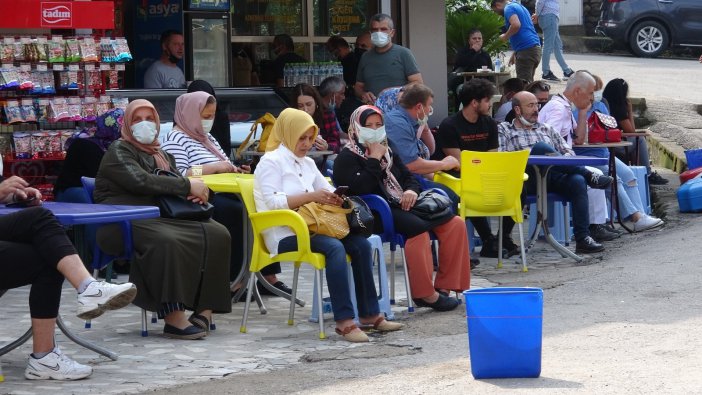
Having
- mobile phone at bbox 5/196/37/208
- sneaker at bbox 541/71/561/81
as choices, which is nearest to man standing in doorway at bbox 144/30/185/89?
mobile phone at bbox 5/196/37/208

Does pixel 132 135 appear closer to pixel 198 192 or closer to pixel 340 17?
pixel 198 192

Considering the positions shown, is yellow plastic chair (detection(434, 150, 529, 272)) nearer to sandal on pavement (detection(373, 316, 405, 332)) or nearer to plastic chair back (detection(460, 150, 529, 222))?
plastic chair back (detection(460, 150, 529, 222))

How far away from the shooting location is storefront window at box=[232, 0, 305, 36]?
14.7m

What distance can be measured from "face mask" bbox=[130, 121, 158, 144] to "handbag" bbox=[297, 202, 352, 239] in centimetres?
97

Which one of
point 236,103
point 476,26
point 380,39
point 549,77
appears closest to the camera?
point 236,103

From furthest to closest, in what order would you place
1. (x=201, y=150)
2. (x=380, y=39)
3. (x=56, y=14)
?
(x=380, y=39) < (x=56, y=14) < (x=201, y=150)

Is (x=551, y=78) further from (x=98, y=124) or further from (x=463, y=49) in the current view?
(x=98, y=124)

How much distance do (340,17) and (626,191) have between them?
15.3 feet

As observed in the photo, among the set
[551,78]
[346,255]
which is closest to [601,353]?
[346,255]

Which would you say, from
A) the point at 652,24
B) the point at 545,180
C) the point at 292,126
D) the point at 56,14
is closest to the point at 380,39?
the point at 545,180

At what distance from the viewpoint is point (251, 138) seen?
35.1 feet

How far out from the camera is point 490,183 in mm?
9742

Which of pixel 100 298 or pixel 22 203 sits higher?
pixel 22 203

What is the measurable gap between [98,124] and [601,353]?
4275 mm
